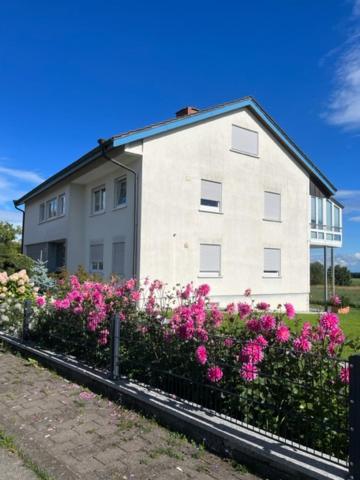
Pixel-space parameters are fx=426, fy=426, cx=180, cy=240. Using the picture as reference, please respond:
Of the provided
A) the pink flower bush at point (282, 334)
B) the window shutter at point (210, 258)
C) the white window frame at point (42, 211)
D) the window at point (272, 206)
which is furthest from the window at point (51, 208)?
the pink flower bush at point (282, 334)

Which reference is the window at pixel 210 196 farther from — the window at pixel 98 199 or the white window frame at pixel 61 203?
the white window frame at pixel 61 203

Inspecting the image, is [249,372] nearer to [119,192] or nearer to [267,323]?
[267,323]

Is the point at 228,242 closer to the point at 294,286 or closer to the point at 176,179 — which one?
the point at 176,179

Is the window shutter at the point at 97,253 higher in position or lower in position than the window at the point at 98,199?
lower

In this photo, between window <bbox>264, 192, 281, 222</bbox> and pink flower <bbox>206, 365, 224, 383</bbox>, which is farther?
window <bbox>264, 192, 281, 222</bbox>

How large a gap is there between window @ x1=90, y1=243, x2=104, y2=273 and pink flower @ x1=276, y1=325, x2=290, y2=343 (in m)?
15.0

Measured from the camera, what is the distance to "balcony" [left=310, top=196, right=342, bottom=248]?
72.6 feet

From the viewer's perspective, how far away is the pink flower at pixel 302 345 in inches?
138

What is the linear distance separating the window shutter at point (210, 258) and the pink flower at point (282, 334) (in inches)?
524

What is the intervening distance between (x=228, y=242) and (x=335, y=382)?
48.5ft

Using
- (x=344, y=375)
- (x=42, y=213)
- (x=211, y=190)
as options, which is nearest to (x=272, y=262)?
(x=211, y=190)

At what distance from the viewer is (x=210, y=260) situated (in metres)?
17.3

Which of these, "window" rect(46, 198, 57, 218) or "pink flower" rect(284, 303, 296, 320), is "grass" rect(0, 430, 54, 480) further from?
"window" rect(46, 198, 57, 218)

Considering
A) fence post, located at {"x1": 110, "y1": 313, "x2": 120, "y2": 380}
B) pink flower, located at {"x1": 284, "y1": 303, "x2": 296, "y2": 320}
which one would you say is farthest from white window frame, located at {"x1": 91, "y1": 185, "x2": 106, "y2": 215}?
pink flower, located at {"x1": 284, "y1": 303, "x2": 296, "y2": 320}
